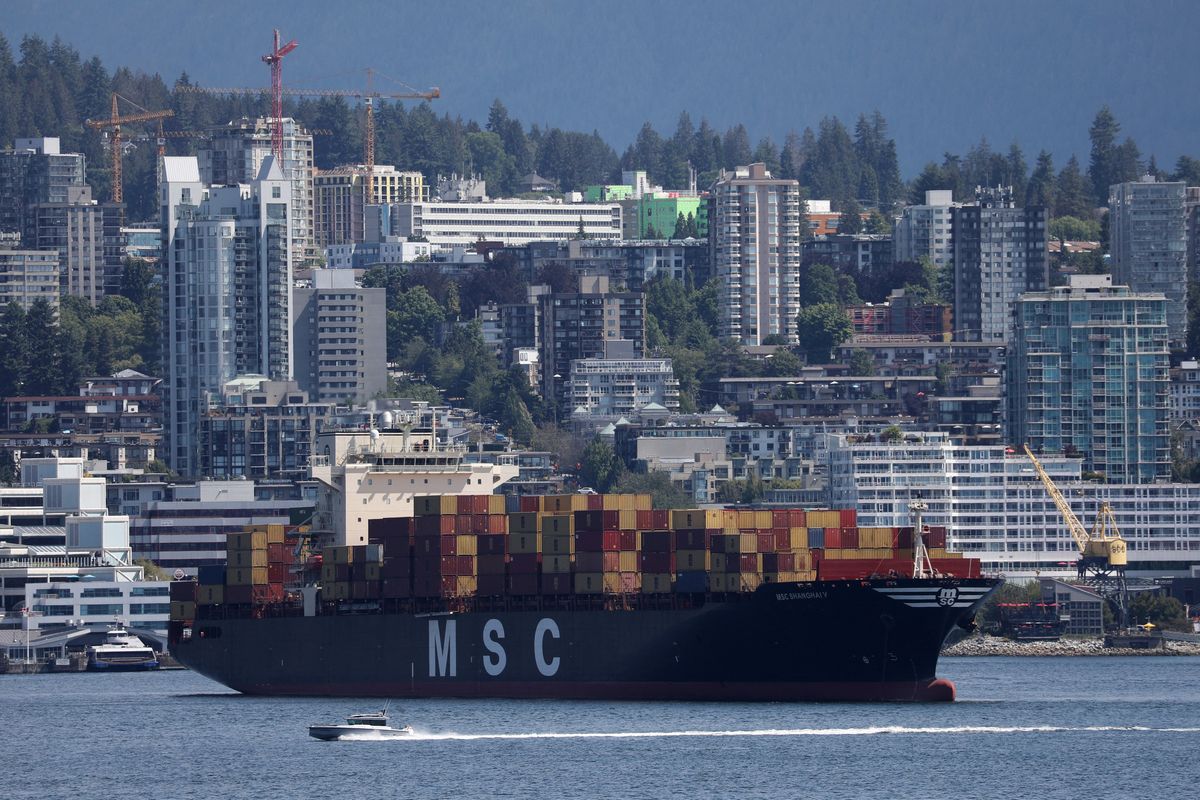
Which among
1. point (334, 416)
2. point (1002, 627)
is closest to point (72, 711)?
point (1002, 627)

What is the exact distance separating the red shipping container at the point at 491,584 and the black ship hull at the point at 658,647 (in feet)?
1.68

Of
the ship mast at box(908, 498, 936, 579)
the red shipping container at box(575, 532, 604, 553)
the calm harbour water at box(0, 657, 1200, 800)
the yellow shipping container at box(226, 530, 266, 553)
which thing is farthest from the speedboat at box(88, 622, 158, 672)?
the ship mast at box(908, 498, 936, 579)

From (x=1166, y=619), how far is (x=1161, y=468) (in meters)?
39.3

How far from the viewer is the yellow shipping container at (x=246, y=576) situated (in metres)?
96.9

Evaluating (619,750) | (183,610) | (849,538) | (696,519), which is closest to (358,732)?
(619,750)

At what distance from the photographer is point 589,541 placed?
88.9 meters

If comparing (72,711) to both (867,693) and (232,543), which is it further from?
(867,693)

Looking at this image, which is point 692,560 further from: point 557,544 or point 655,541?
point 557,544

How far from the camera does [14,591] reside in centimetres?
13250

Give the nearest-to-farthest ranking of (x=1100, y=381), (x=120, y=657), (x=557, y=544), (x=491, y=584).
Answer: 1. (x=557, y=544)
2. (x=491, y=584)
3. (x=120, y=657)
4. (x=1100, y=381)

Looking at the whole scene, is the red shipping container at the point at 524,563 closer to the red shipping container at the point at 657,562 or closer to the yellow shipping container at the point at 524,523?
the yellow shipping container at the point at 524,523

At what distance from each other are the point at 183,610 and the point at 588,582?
56.1 ft

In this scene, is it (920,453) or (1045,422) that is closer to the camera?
(920,453)

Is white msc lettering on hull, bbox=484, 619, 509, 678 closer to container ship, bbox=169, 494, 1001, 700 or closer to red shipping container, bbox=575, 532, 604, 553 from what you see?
container ship, bbox=169, 494, 1001, 700
